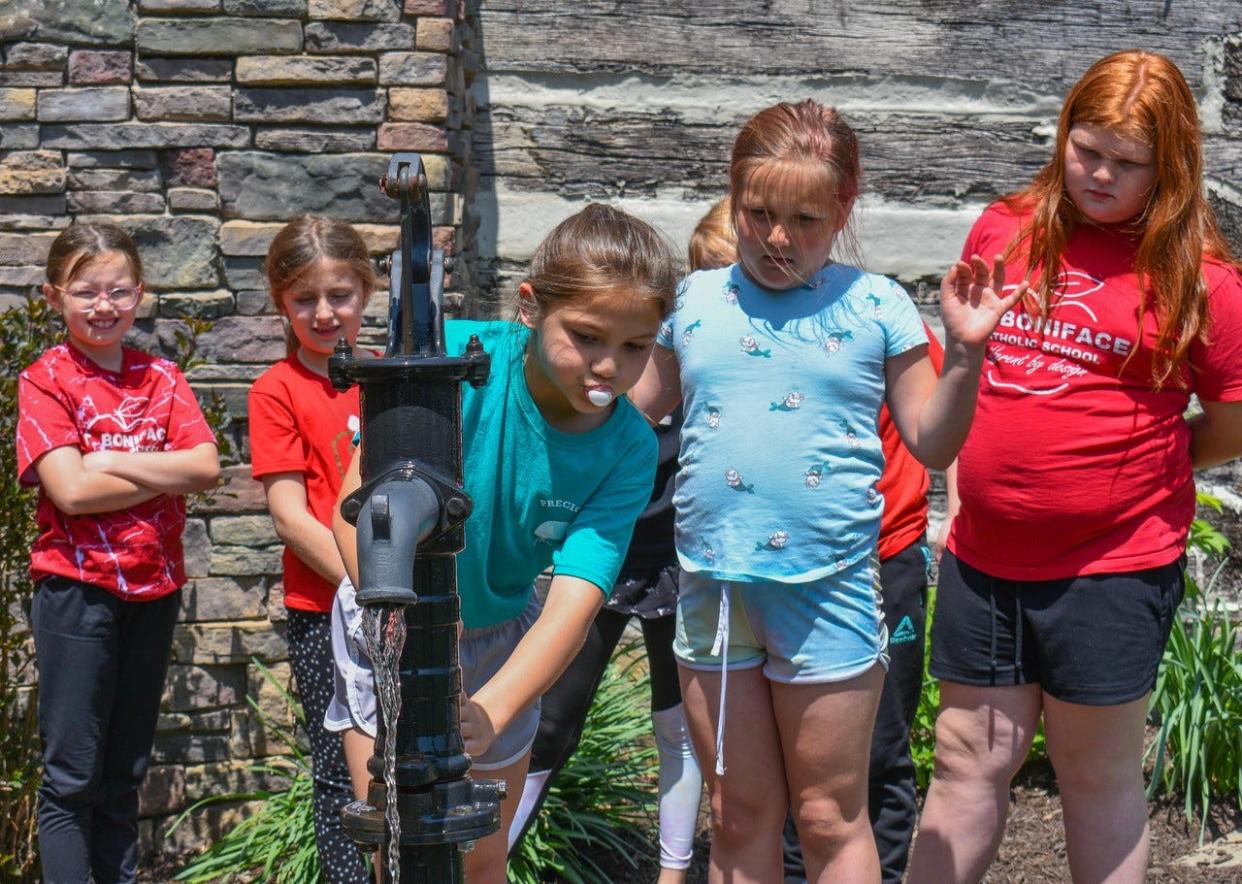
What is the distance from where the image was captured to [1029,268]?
2803 mm

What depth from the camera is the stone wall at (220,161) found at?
377cm

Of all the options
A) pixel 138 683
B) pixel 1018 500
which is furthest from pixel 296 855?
pixel 1018 500

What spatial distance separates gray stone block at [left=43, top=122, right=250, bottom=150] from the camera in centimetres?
381

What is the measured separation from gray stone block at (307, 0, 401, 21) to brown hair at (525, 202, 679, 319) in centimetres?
176

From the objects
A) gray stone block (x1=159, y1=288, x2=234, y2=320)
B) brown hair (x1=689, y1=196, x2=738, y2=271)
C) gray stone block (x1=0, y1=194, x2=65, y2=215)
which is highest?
gray stone block (x1=0, y1=194, x2=65, y2=215)

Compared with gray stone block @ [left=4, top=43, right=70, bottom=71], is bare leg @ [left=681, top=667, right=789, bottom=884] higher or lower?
lower

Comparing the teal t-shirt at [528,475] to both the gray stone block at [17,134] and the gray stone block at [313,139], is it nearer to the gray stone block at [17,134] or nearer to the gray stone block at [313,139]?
the gray stone block at [313,139]

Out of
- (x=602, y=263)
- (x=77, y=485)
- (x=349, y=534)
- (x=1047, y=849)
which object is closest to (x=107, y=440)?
(x=77, y=485)

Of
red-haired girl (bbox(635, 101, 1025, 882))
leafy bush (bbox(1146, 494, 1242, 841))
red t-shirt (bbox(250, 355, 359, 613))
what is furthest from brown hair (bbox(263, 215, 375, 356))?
leafy bush (bbox(1146, 494, 1242, 841))

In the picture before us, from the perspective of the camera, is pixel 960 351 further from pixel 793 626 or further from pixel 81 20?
pixel 81 20

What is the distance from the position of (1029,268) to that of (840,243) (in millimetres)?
967

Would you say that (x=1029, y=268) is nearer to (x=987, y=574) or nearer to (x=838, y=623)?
(x=987, y=574)

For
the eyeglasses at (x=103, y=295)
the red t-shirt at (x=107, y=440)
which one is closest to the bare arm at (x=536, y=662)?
the red t-shirt at (x=107, y=440)

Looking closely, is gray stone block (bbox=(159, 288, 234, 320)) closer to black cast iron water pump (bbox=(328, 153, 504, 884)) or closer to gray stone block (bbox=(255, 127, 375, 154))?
gray stone block (bbox=(255, 127, 375, 154))
